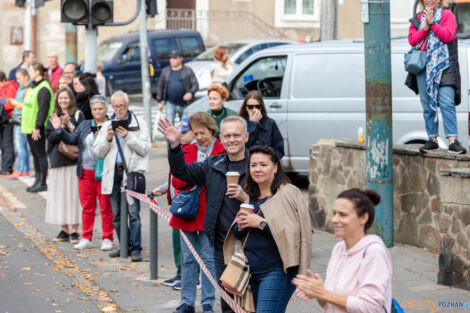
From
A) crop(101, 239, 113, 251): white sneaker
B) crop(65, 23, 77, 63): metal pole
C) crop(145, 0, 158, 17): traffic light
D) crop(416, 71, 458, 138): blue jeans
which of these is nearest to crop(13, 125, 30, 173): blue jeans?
crop(65, 23, 77, 63): metal pole

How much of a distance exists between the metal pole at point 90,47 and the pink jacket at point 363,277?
9.26 metres

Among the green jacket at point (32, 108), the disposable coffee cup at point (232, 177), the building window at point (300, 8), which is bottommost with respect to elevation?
the disposable coffee cup at point (232, 177)

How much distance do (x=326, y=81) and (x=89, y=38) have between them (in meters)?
3.46

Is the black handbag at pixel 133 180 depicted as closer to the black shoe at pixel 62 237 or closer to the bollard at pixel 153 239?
the bollard at pixel 153 239

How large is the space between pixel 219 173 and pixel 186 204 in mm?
1064

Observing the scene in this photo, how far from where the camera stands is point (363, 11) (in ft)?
32.3

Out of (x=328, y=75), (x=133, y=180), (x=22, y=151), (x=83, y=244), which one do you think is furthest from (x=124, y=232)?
(x=22, y=151)

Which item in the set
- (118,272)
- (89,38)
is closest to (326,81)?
(89,38)

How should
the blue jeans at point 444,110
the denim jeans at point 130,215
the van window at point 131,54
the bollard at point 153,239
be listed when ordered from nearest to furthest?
the bollard at point 153,239, the blue jeans at point 444,110, the denim jeans at point 130,215, the van window at point 131,54

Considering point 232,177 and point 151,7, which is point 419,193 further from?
point 151,7

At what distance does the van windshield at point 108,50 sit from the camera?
2809 centimetres

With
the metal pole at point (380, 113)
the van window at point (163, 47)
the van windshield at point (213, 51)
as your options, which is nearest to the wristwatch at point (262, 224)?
the metal pole at point (380, 113)

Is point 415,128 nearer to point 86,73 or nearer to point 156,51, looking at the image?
point 86,73

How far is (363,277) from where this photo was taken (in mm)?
4402
